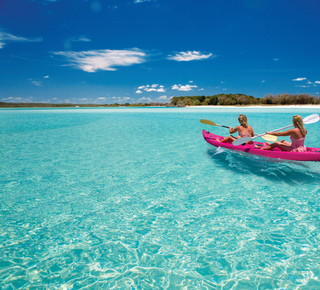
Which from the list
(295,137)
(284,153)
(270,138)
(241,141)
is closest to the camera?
(295,137)

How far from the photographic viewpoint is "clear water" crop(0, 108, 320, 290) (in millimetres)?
2721

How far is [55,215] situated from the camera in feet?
13.6

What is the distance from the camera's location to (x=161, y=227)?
374cm

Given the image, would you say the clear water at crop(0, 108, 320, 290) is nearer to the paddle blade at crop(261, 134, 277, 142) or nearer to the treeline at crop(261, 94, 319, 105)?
the paddle blade at crop(261, 134, 277, 142)

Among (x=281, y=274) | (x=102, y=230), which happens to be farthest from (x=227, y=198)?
(x=102, y=230)

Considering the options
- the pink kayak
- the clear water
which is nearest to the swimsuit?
the pink kayak

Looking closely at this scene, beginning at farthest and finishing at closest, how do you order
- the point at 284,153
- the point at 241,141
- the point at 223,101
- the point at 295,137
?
the point at 223,101 < the point at 241,141 < the point at 284,153 < the point at 295,137

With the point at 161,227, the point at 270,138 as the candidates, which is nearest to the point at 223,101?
the point at 270,138

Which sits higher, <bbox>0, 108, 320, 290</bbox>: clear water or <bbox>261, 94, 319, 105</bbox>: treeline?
<bbox>261, 94, 319, 105</bbox>: treeline

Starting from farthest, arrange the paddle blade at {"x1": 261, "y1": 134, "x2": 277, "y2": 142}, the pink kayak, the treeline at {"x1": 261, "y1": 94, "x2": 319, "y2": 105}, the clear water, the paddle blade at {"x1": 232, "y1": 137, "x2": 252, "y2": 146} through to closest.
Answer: the treeline at {"x1": 261, "y1": 94, "x2": 319, "y2": 105}
the paddle blade at {"x1": 261, "y1": 134, "x2": 277, "y2": 142}
the paddle blade at {"x1": 232, "y1": 137, "x2": 252, "y2": 146}
the pink kayak
the clear water

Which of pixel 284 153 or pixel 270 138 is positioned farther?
pixel 270 138

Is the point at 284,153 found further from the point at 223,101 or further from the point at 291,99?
the point at 223,101

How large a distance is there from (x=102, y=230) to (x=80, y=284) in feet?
3.57

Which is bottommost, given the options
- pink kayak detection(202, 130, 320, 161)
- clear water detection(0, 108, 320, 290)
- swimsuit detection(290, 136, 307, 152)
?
clear water detection(0, 108, 320, 290)
